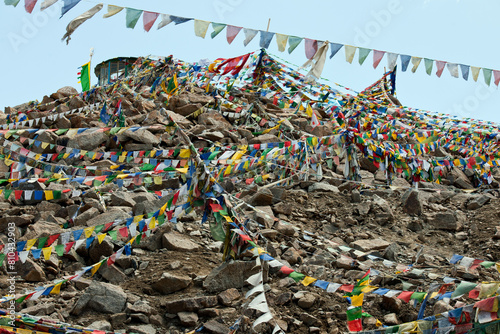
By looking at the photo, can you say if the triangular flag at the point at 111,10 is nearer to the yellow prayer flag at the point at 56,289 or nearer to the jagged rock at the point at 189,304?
the yellow prayer flag at the point at 56,289

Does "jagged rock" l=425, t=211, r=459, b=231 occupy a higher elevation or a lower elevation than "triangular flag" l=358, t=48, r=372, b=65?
lower

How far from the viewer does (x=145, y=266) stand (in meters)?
5.05

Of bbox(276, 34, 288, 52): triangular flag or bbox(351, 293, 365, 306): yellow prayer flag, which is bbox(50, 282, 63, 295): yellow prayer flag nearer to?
bbox(351, 293, 365, 306): yellow prayer flag

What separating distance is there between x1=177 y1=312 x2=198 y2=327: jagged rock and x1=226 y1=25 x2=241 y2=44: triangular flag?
451 cm

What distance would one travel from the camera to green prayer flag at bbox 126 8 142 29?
263 inches

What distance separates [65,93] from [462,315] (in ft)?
47.7

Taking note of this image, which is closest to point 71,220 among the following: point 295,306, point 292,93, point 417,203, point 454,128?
point 295,306

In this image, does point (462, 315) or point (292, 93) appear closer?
point (462, 315)

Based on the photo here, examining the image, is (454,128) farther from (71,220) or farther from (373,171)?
(71,220)

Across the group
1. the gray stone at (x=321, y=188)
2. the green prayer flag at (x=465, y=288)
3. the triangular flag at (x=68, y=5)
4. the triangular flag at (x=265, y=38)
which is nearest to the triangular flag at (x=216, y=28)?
the triangular flag at (x=265, y=38)

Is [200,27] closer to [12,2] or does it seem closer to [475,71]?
[12,2]

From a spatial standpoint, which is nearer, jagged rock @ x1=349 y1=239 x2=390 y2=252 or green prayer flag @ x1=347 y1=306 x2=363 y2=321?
green prayer flag @ x1=347 y1=306 x2=363 y2=321

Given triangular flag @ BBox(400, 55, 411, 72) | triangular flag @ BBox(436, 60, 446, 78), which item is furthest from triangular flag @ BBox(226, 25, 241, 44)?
triangular flag @ BBox(436, 60, 446, 78)

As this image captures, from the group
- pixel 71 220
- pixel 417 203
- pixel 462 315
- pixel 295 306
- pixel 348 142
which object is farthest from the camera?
pixel 348 142
